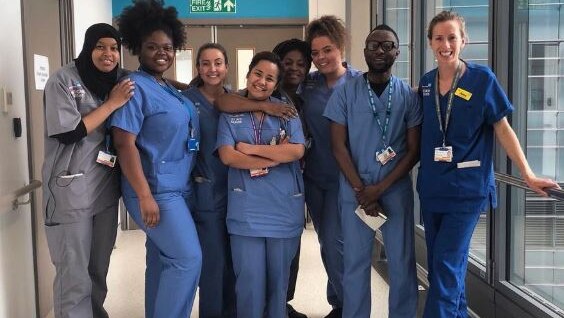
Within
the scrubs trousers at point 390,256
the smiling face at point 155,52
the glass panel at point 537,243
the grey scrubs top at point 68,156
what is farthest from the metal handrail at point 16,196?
the glass panel at point 537,243

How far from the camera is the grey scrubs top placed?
1.98m

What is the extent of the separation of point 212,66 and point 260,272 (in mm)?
961

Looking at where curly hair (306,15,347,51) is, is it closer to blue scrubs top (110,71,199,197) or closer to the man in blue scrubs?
the man in blue scrubs

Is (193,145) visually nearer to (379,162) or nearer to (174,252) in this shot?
(174,252)

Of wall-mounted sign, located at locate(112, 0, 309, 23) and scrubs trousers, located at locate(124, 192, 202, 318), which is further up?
wall-mounted sign, located at locate(112, 0, 309, 23)

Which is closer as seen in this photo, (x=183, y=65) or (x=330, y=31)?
(x=330, y=31)

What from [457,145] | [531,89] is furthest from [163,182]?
[531,89]

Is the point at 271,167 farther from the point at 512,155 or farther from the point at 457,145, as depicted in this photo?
the point at 512,155

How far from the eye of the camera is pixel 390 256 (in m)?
2.19

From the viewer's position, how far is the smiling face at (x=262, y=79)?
221 centimetres

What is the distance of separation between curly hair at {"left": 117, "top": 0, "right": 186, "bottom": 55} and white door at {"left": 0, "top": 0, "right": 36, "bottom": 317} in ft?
1.61

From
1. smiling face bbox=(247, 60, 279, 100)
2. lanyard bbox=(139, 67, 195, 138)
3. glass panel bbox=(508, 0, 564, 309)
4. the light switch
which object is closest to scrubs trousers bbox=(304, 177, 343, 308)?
smiling face bbox=(247, 60, 279, 100)

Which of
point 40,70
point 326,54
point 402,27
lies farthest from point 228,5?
point 326,54

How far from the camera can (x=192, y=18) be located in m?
5.49
